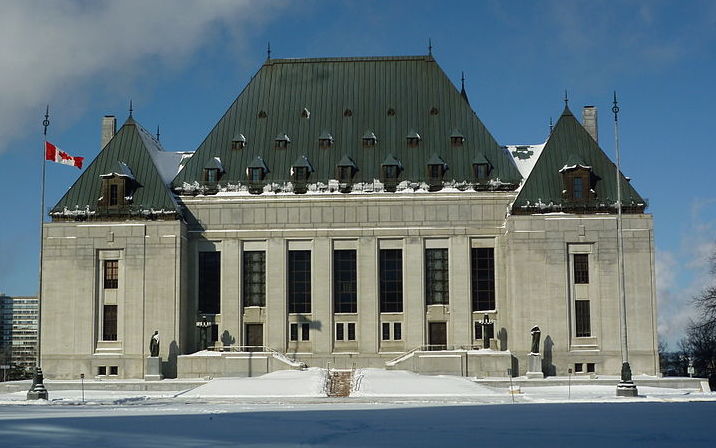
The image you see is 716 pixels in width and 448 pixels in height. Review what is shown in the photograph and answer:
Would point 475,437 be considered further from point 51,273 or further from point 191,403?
point 51,273

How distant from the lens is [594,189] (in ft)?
212

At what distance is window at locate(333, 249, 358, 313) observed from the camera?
218ft

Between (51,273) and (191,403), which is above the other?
(51,273)

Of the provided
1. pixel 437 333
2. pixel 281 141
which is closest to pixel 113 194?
pixel 281 141

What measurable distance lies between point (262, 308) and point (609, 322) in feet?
73.7

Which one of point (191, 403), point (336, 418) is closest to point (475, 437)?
point (336, 418)

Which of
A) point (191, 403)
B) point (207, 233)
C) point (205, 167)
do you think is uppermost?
point (205, 167)

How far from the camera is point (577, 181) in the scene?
64562mm

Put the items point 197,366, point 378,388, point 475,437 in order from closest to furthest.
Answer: point 475,437, point 378,388, point 197,366

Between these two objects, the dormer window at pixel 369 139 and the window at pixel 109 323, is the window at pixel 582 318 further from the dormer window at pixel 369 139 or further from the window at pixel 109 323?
the window at pixel 109 323

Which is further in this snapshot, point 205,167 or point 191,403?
point 205,167

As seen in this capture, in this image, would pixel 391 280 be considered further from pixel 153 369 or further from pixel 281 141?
pixel 153 369

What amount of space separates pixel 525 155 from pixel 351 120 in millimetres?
12541

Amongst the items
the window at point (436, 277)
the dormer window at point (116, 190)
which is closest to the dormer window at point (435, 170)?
the window at point (436, 277)
